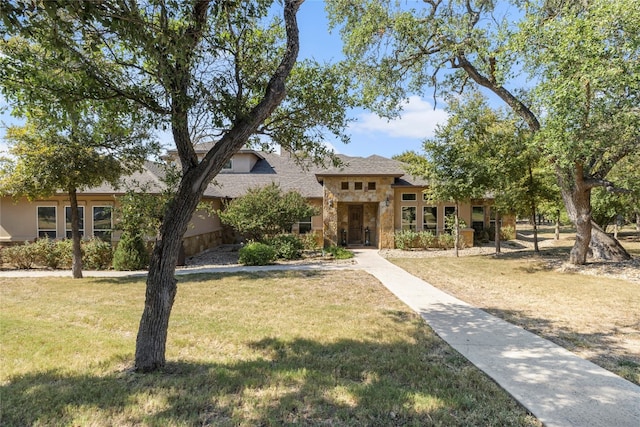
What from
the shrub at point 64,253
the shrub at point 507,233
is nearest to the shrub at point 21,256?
the shrub at point 64,253

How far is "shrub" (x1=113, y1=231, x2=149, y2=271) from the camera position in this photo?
44.3ft

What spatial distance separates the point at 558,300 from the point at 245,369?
26.2ft

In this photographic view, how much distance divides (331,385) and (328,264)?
1035cm

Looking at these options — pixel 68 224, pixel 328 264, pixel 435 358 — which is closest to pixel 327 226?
pixel 328 264

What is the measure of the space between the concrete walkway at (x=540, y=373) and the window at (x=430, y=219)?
12.9m

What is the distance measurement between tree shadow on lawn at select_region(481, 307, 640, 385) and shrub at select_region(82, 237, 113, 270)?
1428 cm

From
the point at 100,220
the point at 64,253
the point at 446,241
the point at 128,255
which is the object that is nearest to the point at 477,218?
the point at 446,241

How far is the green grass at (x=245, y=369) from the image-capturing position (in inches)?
137

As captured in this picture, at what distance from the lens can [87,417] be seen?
3385mm

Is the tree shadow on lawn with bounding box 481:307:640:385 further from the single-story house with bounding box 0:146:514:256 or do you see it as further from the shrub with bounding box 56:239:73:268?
the shrub with bounding box 56:239:73:268

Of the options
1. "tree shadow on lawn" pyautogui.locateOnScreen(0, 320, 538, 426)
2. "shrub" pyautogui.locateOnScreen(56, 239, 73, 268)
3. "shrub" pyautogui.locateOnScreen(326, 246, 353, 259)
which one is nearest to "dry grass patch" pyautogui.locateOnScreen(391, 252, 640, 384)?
"tree shadow on lawn" pyautogui.locateOnScreen(0, 320, 538, 426)

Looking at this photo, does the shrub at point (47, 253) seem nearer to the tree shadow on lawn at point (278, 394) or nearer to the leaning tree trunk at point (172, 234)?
the tree shadow on lawn at point (278, 394)

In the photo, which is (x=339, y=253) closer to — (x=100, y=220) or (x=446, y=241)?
(x=446, y=241)

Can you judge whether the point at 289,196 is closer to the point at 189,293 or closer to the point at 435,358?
the point at 189,293
